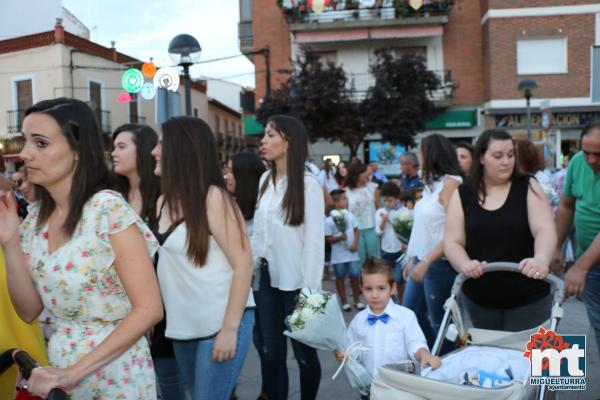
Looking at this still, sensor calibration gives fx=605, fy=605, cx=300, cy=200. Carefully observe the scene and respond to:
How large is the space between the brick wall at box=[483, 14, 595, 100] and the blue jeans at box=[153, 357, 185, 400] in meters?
22.2

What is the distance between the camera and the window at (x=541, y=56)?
23.1 m

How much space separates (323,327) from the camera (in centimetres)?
320

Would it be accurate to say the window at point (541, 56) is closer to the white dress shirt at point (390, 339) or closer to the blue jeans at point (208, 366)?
the white dress shirt at point (390, 339)

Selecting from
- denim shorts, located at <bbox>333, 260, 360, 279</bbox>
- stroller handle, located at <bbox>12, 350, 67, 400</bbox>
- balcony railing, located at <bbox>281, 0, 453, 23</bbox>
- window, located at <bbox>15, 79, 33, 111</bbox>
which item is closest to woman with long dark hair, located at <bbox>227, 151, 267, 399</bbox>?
stroller handle, located at <bbox>12, 350, 67, 400</bbox>

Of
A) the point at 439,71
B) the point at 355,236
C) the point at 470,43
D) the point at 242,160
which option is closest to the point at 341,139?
A: the point at 439,71

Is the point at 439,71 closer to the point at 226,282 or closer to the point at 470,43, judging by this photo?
the point at 470,43

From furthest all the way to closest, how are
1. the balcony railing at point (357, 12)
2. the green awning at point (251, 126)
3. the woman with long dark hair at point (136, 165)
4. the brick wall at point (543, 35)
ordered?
the green awning at point (251, 126) → the balcony railing at point (357, 12) → the brick wall at point (543, 35) → the woman with long dark hair at point (136, 165)

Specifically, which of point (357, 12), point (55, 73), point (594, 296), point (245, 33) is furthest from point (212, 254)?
point (55, 73)

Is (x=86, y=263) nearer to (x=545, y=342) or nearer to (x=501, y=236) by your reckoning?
(x=545, y=342)

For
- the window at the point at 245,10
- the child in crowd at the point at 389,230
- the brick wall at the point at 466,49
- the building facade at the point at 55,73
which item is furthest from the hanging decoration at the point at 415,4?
the child in crowd at the point at 389,230

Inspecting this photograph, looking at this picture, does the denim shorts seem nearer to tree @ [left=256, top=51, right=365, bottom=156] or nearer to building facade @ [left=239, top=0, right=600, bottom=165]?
tree @ [left=256, top=51, right=365, bottom=156]

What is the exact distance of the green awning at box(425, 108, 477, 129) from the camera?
2427 centimetres

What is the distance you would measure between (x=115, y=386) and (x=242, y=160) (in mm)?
2833

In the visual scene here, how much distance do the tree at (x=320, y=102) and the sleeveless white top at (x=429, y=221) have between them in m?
→ 16.3
